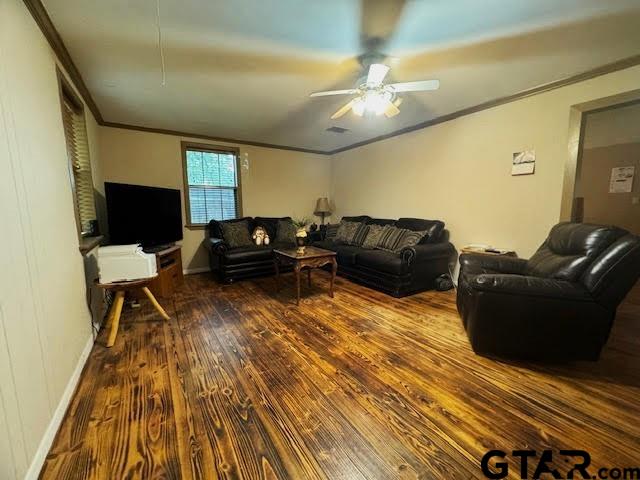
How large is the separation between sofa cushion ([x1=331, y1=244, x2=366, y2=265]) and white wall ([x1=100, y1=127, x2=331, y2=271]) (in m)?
1.78

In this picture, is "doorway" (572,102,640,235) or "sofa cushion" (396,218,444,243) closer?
"sofa cushion" (396,218,444,243)

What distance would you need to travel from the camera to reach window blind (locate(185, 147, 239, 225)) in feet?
14.5

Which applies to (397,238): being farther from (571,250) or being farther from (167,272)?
(167,272)

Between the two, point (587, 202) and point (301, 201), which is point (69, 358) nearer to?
point (301, 201)

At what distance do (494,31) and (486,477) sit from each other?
2704 millimetres

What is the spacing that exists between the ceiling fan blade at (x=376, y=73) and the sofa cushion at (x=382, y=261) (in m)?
2.00

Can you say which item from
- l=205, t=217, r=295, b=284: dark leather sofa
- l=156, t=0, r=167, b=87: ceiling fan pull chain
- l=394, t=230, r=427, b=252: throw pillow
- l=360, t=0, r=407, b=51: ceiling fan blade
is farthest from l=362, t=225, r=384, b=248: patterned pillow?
l=156, t=0, r=167, b=87: ceiling fan pull chain

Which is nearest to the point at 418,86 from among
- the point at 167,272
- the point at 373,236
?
the point at 373,236

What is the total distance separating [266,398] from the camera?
5.15 ft

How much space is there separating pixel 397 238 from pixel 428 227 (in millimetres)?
458

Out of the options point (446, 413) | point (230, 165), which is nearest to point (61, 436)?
point (446, 413)

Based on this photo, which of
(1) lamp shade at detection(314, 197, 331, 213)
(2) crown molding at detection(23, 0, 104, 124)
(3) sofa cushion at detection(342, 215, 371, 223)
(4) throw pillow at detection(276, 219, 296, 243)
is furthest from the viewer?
(1) lamp shade at detection(314, 197, 331, 213)

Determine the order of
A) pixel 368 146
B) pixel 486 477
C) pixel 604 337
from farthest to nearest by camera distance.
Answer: pixel 368 146 < pixel 604 337 < pixel 486 477

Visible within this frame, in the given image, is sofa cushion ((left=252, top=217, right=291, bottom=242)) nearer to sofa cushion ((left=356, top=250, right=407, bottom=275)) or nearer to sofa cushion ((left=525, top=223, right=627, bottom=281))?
sofa cushion ((left=356, top=250, right=407, bottom=275))
